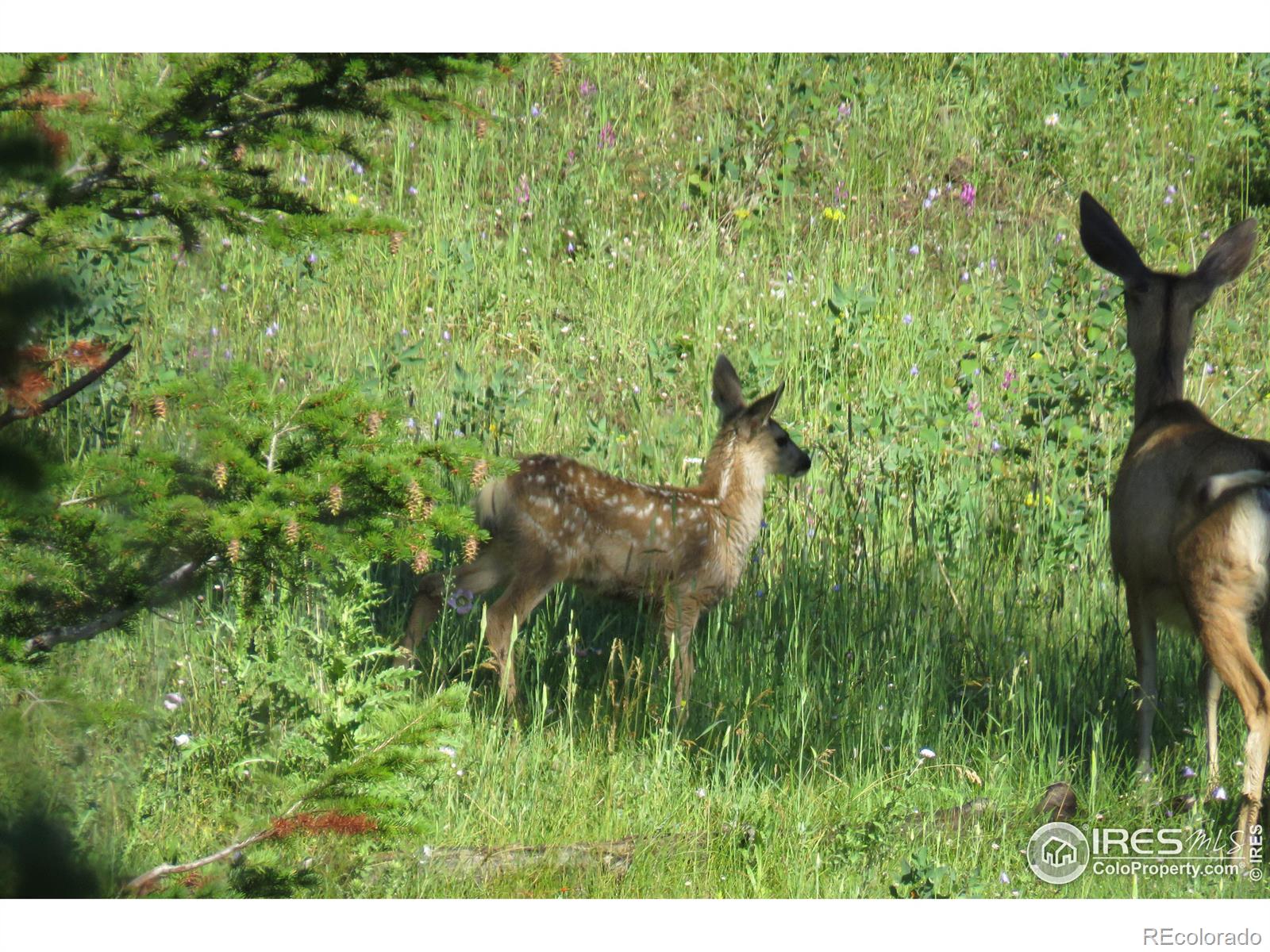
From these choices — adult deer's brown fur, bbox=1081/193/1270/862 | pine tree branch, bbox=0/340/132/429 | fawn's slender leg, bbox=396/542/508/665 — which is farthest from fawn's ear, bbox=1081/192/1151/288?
pine tree branch, bbox=0/340/132/429

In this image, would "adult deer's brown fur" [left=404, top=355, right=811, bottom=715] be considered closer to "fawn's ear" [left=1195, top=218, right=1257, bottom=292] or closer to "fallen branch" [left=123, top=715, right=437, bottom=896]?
"fawn's ear" [left=1195, top=218, right=1257, bottom=292]

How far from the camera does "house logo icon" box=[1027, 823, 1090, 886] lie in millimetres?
4844

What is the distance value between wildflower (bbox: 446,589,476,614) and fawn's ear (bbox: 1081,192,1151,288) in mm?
3014

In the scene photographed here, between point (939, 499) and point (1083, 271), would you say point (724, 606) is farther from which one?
point (1083, 271)

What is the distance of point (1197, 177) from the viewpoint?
40.6ft

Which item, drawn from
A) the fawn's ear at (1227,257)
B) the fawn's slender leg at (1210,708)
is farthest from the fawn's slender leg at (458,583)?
the fawn's ear at (1227,257)

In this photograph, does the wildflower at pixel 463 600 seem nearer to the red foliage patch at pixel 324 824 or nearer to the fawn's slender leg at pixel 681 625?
the fawn's slender leg at pixel 681 625

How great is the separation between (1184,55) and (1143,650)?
386 inches

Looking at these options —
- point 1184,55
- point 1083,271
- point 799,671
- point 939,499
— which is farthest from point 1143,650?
point 1184,55

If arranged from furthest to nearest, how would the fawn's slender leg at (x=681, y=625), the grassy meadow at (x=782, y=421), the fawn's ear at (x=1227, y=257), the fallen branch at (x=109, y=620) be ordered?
the fawn's slender leg at (x=681, y=625)
the fawn's ear at (x=1227, y=257)
the grassy meadow at (x=782, y=421)
the fallen branch at (x=109, y=620)

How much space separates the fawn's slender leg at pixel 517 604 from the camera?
6.46 meters

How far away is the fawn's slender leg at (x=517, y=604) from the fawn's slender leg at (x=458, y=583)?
0.70 ft

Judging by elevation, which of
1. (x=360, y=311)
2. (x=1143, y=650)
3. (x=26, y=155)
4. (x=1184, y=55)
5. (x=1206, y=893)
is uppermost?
(x=1184, y=55)

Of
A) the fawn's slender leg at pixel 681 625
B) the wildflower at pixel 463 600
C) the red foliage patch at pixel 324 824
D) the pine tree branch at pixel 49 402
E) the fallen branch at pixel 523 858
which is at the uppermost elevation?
the pine tree branch at pixel 49 402
